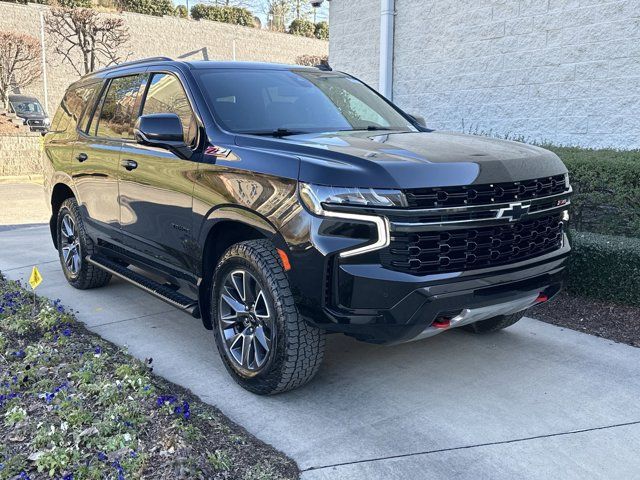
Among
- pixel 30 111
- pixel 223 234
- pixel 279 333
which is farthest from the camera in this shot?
pixel 30 111

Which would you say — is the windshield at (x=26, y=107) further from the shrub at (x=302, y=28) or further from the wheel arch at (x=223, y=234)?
the wheel arch at (x=223, y=234)

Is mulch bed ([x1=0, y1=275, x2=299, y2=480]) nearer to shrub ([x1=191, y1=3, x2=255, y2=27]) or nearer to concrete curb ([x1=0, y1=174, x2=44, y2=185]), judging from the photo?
concrete curb ([x1=0, y1=174, x2=44, y2=185])

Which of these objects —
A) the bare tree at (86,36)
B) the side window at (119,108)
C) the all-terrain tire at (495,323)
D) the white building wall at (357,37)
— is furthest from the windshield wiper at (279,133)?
the bare tree at (86,36)

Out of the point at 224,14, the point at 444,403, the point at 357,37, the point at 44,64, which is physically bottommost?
the point at 444,403

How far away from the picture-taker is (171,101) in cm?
443

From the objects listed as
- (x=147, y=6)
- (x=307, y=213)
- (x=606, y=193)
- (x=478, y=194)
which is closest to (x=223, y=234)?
(x=307, y=213)

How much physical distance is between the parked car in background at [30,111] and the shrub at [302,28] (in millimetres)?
19292

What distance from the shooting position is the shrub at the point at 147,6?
3350 centimetres

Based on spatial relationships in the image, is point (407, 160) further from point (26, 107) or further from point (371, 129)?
point (26, 107)

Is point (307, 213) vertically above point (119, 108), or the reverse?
point (119, 108)

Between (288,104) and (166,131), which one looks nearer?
(166,131)

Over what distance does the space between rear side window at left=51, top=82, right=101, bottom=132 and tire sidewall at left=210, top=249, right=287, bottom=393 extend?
2.63m

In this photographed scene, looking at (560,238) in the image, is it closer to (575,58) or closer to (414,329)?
(414,329)

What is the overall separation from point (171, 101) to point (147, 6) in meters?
32.7
